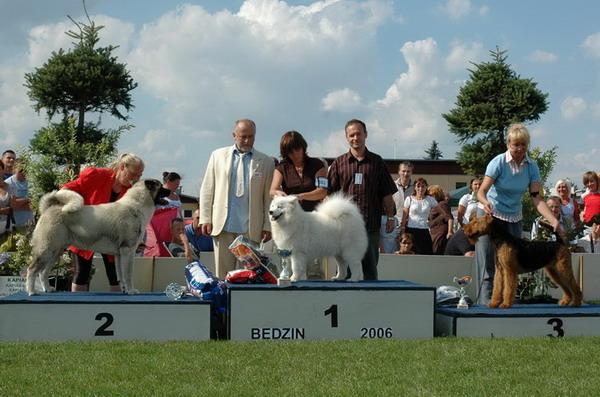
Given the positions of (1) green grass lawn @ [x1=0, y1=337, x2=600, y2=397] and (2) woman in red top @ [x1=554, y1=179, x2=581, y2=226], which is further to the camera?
(2) woman in red top @ [x1=554, y1=179, x2=581, y2=226]

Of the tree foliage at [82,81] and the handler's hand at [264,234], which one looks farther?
the tree foliage at [82,81]

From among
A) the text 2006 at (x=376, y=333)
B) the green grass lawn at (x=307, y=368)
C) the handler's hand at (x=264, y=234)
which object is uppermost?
the handler's hand at (x=264, y=234)

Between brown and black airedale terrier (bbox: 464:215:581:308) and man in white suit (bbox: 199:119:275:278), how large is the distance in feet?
6.54

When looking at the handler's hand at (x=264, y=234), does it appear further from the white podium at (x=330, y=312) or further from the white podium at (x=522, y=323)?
the white podium at (x=522, y=323)

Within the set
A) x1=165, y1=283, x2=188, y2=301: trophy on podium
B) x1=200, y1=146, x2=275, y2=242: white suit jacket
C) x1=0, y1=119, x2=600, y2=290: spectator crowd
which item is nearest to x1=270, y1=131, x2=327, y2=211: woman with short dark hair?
x1=0, y1=119, x2=600, y2=290: spectator crowd

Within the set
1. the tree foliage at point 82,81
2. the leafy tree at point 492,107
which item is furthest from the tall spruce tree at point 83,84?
the leafy tree at point 492,107

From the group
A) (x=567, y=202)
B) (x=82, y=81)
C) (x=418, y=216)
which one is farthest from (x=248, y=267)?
(x=82, y=81)

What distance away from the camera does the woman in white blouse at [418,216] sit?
10750 mm

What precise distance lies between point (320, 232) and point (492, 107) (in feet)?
84.4

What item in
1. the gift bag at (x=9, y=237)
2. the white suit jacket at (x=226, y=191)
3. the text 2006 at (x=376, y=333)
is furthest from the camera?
the gift bag at (x=9, y=237)

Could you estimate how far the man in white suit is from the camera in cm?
687

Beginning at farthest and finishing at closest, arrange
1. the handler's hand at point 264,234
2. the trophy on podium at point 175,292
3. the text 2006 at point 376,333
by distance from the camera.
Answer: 1. the handler's hand at point 264,234
2. the trophy on podium at point 175,292
3. the text 2006 at point 376,333

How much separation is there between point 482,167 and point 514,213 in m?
24.0

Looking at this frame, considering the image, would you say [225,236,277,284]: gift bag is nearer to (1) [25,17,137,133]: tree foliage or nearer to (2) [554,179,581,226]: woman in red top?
(2) [554,179,581,226]: woman in red top
